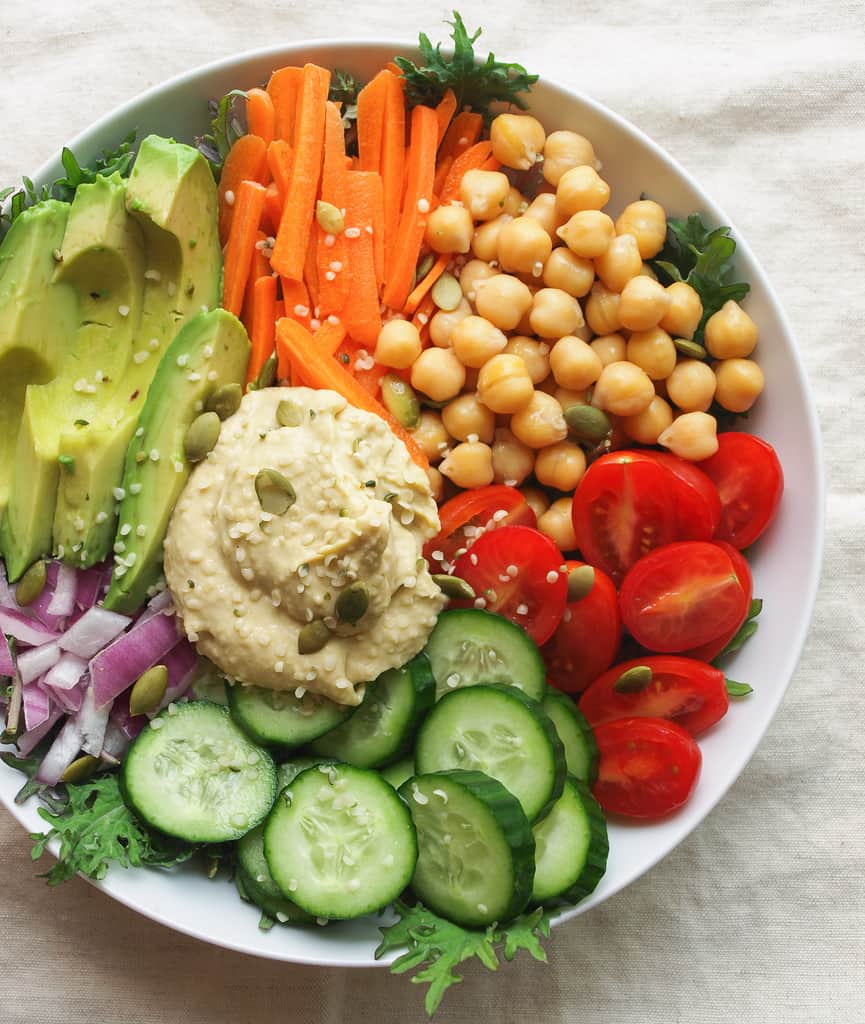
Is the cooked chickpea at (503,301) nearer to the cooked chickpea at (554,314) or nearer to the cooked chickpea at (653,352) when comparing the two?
the cooked chickpea at (554,314)

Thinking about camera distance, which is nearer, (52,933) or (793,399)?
(793,399)

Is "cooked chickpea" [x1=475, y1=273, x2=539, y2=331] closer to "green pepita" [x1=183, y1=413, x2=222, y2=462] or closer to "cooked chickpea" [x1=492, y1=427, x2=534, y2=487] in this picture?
"cooked chickpea" [x1=492, y1=427, x2=534, y2=487]

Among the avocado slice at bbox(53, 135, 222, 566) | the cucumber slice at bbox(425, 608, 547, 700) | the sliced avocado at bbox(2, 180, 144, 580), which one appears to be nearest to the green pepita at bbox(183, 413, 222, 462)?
the avocado slice at bbox(53, 135, 222, 566)

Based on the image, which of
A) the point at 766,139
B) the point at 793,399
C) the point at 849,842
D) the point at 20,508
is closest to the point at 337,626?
the point at 20,508

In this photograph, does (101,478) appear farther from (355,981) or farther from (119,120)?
(355,981)

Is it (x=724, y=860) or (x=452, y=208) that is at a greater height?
(x=452, y=208)

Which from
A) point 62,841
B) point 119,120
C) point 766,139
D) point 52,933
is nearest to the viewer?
point 62,841

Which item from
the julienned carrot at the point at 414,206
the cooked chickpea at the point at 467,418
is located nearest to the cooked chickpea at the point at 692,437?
the cooked chickpea at the point at 467,418

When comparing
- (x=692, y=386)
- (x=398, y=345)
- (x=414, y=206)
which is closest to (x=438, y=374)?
(x=398, y=345)
